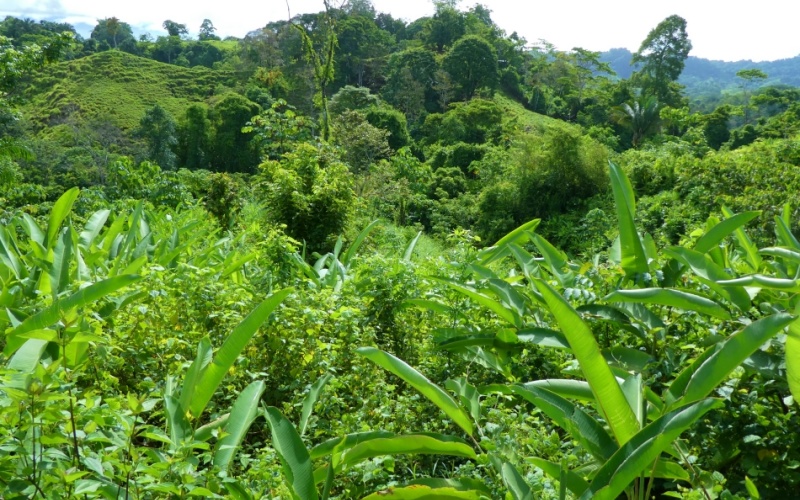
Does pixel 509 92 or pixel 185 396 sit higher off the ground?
pixel 509 92

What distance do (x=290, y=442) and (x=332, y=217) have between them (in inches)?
190

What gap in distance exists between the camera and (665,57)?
97.6 ft

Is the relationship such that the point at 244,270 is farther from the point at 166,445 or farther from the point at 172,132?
the point at 172,132

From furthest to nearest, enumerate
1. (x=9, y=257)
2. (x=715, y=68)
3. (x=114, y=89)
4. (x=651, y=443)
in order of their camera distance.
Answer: (x=715, y=68), (x=114, y=89), (x=9, y=257), (x=651, y=443)

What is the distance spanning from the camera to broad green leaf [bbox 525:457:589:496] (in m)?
1.22

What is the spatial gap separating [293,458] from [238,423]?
0.26 m

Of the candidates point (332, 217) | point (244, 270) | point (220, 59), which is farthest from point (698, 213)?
point (220, 59)

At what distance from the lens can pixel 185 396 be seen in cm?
146

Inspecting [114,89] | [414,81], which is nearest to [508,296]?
[414,81]

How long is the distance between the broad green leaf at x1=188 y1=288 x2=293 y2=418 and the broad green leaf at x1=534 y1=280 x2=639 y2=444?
2.31ft

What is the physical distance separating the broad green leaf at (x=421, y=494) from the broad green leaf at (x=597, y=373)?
1.05ft

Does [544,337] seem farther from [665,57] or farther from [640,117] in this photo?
[665,57]

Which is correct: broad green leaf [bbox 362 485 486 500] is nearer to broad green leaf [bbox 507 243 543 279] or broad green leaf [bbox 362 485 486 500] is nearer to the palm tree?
broad green leaf [bbox 507 243 543 279]

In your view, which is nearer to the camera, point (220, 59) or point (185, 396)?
point (185, 396)
